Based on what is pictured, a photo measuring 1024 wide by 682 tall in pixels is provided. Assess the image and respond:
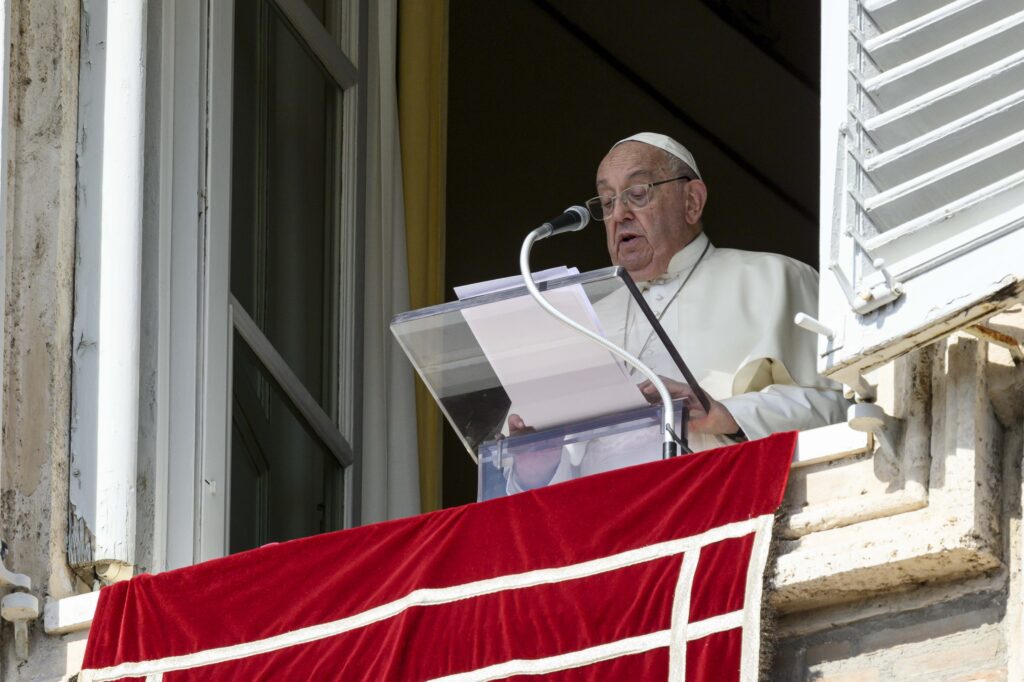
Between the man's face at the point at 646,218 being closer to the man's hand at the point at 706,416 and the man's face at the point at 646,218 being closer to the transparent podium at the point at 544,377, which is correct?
the man's hand at the point at 706,416

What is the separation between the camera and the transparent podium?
15.6ft

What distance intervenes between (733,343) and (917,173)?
1311 millimetres

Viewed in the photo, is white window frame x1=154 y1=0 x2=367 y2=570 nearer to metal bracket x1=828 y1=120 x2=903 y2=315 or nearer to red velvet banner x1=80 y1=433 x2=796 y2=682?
red velvet banner x1=80 y1=433 x2=796 y2=682

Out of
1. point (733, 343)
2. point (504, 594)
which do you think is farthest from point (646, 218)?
point (504, 594)

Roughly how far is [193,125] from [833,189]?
166 centimetres

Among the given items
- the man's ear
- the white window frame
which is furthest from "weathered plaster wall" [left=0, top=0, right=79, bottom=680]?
the man's ear

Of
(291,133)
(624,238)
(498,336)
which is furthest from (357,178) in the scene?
(498,336)

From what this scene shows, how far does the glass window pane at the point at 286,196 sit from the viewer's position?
239 inches

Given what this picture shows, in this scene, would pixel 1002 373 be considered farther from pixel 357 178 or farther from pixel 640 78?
pixel 640 78

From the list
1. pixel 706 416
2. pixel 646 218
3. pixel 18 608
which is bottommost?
pixel 18 608

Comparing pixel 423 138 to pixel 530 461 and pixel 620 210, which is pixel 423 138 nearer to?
pixel 620 210

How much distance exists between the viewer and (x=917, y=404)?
4551 mm

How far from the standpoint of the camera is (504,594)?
469cm

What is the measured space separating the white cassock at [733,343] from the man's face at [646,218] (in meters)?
0.03
